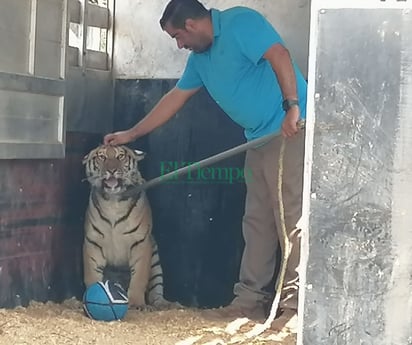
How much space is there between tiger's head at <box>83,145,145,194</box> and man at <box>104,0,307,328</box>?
896mm

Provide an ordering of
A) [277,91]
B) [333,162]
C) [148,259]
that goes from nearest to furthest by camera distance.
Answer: [333,162]
[277,91]
[148,259]

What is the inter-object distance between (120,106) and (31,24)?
1269 mm

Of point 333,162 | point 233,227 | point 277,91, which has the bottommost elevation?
point 233,227

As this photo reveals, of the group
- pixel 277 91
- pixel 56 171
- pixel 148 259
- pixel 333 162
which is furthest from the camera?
pixel 148 259

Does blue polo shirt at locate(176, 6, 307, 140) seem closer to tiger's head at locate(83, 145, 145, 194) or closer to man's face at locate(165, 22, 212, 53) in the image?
→ man's face at locate(165, 22, 212, 53)

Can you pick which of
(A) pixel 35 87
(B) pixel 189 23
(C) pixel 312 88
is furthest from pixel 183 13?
(C) pixel 312 88

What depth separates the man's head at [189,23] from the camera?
571cm

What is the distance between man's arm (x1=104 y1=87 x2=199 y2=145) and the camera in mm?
6270

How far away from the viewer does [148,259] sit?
22.1ft

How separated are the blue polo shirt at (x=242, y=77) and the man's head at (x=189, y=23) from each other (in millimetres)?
54

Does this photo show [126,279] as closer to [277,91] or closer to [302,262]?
[277,91]

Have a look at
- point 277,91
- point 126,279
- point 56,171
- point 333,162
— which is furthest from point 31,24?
point 333,162

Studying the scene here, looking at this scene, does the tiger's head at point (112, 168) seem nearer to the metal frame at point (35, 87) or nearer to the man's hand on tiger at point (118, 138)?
the man's hand on tiger at point (118, 138)

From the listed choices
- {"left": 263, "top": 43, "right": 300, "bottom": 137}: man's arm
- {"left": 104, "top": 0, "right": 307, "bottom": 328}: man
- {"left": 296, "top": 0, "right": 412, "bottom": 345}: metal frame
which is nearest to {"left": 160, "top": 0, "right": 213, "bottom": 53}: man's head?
{"left": 104, "top": 0, "right": 307, "bottom": 328}: man
